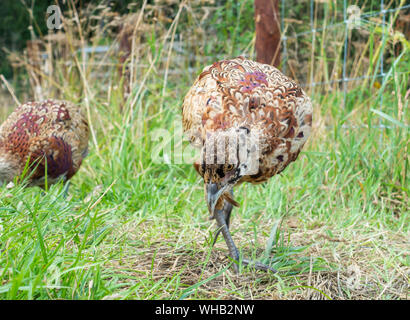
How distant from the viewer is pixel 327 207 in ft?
10.1

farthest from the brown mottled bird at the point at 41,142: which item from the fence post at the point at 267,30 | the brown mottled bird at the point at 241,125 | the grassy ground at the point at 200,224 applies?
the fence post at the point at 267,30

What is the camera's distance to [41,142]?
3.09 metres

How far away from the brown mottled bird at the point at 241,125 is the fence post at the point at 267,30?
1.53m

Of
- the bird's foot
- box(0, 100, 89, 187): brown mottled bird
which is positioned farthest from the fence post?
the bird's foot

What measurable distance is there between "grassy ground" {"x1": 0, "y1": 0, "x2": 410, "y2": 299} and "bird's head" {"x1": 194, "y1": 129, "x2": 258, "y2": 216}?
0.41m

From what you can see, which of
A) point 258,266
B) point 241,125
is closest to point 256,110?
point 241,125

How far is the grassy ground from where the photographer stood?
1766 millimetres

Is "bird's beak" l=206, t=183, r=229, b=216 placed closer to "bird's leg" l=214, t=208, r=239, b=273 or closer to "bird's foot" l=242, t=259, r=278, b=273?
"bird's leg" l=214, t=208, r=239, b=273

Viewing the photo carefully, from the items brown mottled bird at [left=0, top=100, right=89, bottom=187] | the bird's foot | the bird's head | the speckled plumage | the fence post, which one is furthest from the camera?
the fence post

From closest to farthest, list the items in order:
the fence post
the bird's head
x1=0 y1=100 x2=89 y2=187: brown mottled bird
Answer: the bird's head < x1=0 y1=100 x2=89 y2=187: brown mottled bird < the fence post
